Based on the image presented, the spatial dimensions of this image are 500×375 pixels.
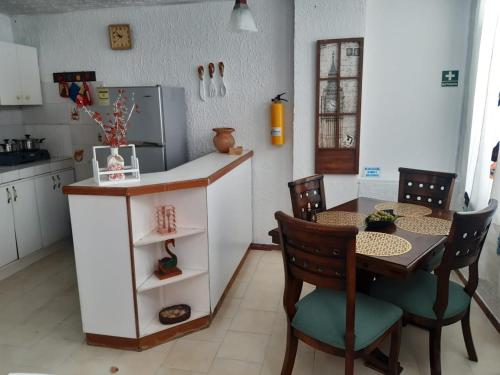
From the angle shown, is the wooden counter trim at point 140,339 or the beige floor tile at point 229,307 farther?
the beige floor tile at point 229,307

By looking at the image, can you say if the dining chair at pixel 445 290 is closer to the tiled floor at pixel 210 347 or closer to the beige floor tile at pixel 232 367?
the tiled floor at pixel 210 347

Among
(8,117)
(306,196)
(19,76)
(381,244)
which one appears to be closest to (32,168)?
(8,117)

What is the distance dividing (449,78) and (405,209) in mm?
1417

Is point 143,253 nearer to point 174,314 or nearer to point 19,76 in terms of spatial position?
point 174,314

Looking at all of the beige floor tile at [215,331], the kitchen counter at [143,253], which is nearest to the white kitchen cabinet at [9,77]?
the kitchen counter at [143,253]

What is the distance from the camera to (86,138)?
4.02 meters

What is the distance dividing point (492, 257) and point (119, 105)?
8.32ft

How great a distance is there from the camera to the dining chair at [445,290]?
1.72 metres

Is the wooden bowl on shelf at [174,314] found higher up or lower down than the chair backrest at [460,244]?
lower down

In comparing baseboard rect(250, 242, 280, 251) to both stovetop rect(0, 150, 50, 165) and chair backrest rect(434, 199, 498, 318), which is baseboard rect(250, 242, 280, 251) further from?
stovetop rect(0, 150, 50, 165)

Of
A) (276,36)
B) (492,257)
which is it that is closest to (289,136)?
(276,36)

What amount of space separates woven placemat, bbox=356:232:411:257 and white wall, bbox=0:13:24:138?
3.78 metres

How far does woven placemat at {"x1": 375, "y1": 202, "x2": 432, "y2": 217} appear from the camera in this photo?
2355 mm

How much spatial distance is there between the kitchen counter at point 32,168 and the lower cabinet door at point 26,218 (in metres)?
0.07
